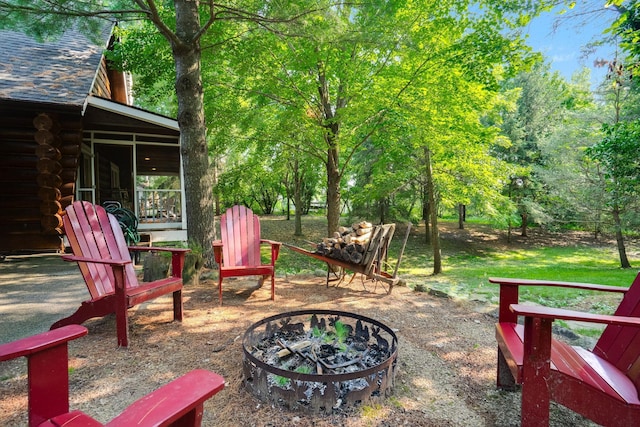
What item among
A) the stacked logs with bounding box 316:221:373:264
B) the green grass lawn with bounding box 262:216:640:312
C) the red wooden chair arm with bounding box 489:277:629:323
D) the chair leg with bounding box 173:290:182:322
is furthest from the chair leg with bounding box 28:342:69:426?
the green grass lawn with bounding box 262:216:640:312

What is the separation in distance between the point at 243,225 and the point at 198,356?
2068 millimetres

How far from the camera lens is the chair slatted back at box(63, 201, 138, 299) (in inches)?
112

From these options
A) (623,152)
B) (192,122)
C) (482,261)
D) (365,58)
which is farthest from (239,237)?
(482,261)

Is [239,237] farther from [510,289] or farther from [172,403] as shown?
[172,403]

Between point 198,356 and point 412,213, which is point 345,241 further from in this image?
point 412,213

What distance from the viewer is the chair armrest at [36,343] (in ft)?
3.31

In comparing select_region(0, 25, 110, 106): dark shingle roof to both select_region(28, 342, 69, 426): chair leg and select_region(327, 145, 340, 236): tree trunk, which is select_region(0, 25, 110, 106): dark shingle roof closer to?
select_region(327, 145, 340, 236): tree trunk

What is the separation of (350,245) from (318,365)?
2418mm

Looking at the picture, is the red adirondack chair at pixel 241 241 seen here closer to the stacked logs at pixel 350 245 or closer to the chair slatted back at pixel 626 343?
the stacked logs at pixel 350 245

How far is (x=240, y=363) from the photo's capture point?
2379 millimetres

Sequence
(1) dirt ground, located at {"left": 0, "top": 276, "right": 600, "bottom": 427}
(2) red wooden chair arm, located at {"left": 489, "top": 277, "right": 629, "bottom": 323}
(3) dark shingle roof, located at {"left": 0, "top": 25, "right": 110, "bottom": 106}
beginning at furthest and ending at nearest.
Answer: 1. (3) dark shingle roof, located at {"left": 0, "top": 25, "right": 110, "bottom": 106}
2. (2) red wooden chair arm, located at {"left": 489, "top": 277, "right": 629, "bottom": 323}
3. (1) dirt ground, located at {"left": 0, "top": 276, "right": 600, "bottom": 427}

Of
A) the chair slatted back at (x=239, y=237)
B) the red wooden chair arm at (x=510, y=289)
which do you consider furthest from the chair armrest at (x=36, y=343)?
the chair slatted back at (x=239, y=237)

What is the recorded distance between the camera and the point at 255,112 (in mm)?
7129

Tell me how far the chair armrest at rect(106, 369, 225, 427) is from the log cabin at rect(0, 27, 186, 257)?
5617 mm
